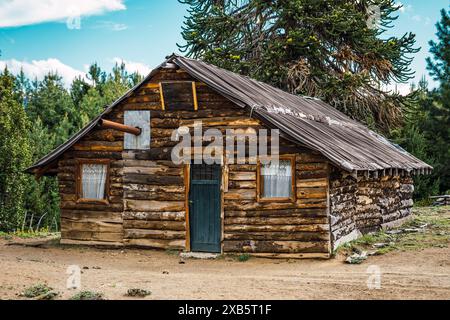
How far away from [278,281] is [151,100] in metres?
6.65

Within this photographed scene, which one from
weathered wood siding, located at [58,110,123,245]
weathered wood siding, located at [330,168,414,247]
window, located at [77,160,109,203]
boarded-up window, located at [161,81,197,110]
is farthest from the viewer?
window, located at [77,160,109,203]

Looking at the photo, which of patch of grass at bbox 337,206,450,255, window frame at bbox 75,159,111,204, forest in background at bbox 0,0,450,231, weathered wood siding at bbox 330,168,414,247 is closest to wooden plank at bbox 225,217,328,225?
weathered wood siding at bbox 330,168,414,247

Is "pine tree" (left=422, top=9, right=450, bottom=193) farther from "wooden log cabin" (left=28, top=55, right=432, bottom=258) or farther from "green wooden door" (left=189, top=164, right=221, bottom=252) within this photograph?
"green wooden door" (left=189, top=164, right=221, bottom=252)

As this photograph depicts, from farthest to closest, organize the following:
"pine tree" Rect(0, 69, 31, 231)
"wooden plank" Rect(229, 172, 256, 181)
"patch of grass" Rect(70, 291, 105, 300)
→ "pine tree" Rect(0, 69, 31, 231)
"wooden plank" Rect(229, 172, 256, 181)
"patch of grass" Rect(70, 291, 105, 300)

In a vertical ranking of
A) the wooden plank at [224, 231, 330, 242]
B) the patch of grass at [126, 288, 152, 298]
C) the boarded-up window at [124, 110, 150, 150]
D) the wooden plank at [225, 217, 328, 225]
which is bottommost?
the patch of grass at [126, 288, 152, 298]

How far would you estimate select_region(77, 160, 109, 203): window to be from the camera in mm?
16234

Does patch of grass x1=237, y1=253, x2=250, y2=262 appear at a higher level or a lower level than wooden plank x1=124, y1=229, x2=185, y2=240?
lower

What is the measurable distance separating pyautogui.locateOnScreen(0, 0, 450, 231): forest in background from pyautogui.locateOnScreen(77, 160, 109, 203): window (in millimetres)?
11711

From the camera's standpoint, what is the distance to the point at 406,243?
15.6m

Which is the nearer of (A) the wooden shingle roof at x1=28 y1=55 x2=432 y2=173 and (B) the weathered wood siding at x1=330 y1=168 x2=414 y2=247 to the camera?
(A) the wooden shingle roof at x1=28 y1=55 x2=432 y2=173

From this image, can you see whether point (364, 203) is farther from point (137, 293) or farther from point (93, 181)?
point (137, 293)

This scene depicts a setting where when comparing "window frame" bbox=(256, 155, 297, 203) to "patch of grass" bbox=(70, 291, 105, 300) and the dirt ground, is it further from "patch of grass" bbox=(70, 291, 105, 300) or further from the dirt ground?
"patch of grass" bbox=(70, 291, 105, 300)

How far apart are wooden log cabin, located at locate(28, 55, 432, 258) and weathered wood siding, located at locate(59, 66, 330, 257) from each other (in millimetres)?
25
